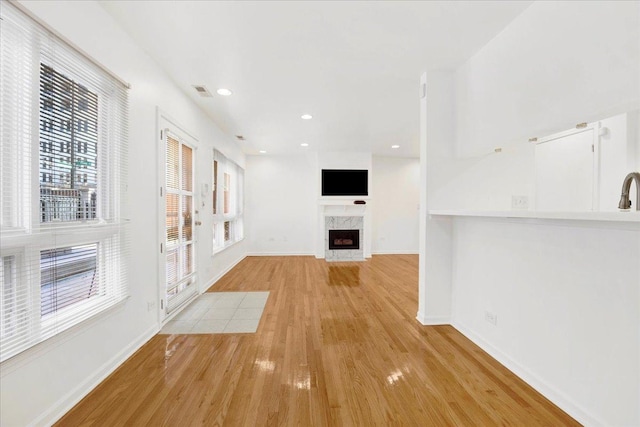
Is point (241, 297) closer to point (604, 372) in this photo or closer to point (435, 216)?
point (435, 216)

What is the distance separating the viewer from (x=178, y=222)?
10.6 feet

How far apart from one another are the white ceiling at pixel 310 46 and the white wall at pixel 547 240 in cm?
35

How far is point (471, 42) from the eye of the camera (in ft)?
7.53

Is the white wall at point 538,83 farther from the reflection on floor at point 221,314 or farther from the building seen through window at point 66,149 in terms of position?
the building seen through window at point 66,149

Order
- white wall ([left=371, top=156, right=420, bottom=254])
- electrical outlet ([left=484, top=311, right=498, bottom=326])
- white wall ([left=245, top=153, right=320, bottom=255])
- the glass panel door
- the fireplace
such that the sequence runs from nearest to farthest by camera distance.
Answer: electrical outlet ([left=484, top=311, right=498, bottom=326])
the glass panel door
the fireplace
white wall ([left=245, top=153, right=320, bottom=255])
white wall ([left=371, top=156, right=420, bottom=254])

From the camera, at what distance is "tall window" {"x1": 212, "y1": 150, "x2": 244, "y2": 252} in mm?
4793

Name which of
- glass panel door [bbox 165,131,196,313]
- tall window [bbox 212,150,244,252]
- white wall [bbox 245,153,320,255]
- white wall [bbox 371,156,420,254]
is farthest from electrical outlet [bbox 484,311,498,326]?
white wall [bbox 245,153,320,255]

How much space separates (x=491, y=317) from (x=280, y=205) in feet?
18.3

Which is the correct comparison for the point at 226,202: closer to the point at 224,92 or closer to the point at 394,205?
the point at 224,92

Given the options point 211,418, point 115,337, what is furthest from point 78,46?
point 211,418

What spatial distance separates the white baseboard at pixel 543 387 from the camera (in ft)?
4.95

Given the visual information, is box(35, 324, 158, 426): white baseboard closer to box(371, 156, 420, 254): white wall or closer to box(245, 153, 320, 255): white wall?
box(245, 153, 320, 255): white wall

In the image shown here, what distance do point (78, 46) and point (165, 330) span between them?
8.10ft

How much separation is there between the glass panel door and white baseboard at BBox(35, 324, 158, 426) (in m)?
0.70
